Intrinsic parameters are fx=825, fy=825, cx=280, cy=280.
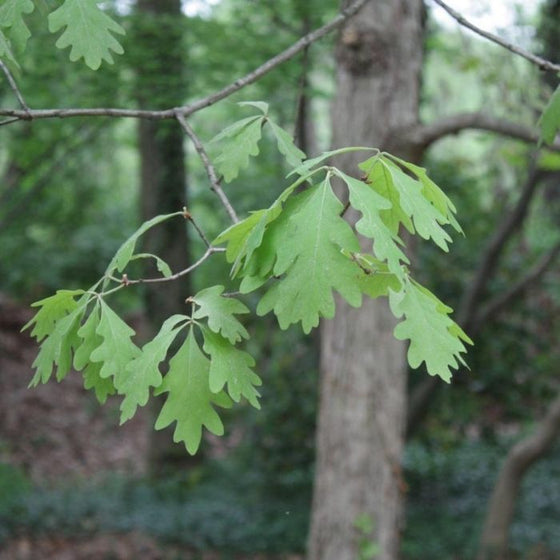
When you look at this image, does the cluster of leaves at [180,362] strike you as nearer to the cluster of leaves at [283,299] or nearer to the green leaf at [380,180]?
the cluster of leaves at [283,299]

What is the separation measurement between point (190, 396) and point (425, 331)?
1.43ft

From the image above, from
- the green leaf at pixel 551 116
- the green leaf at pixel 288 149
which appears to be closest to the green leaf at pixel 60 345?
the green leaf at pixel 288 149

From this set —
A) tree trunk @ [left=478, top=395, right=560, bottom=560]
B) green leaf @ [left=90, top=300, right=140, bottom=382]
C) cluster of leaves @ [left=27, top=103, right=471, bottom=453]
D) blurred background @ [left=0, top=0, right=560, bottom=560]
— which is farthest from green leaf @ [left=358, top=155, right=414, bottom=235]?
tree trunk @ [left=478, top=395, right=560, bottom=560]

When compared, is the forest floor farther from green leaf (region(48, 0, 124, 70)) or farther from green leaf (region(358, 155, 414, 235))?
green leaf (region(358, 155, 414, 235))

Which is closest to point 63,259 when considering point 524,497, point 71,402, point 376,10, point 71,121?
point 71,402

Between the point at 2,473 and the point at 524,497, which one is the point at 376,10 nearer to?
the point at 524,497

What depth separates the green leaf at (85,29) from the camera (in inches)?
70.5

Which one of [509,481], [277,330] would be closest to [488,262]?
[509,481]

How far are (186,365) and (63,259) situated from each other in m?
12.6

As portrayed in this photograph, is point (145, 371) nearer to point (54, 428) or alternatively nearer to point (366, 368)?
point (366, 368)

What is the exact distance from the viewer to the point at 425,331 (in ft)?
4.57

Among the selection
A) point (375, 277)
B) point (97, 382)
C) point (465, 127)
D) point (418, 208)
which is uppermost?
point (465, 127)

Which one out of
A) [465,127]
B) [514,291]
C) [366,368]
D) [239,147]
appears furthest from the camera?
[514,291]

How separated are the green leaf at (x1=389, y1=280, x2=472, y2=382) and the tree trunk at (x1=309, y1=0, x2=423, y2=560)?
3218 mm
